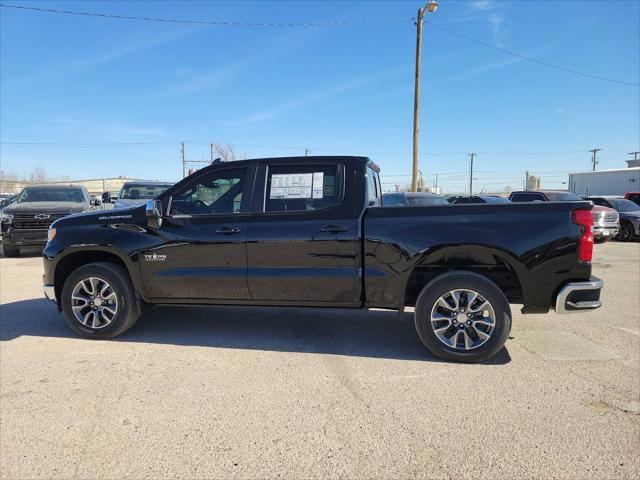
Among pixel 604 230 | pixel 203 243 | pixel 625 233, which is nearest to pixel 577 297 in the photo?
pixel 203 243

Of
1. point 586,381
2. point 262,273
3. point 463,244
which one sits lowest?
point 586,381

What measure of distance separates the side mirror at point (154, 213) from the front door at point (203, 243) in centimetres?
7

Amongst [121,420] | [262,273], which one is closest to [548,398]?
[262,273]

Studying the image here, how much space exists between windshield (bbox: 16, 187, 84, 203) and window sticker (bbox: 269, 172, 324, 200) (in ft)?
31.7

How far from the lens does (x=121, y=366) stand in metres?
4.06

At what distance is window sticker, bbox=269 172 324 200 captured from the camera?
448 cm

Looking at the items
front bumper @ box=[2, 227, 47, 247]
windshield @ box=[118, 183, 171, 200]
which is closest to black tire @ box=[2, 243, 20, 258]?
front bumper @ box=[2, 227, 47, 247]

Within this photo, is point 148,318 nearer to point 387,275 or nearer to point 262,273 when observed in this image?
point 262,273

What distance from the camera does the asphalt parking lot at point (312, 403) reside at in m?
2.60

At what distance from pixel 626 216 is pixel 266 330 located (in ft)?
54.7

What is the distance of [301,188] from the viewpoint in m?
4.52

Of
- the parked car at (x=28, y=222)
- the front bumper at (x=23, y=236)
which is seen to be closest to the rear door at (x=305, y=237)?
the parked car at (x=28, y=222)

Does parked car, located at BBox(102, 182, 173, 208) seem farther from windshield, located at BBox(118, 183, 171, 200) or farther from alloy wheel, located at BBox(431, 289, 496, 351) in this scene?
alloy wheel, located at BBox(431, 289, 496, 351)

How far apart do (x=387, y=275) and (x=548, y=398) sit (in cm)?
165
